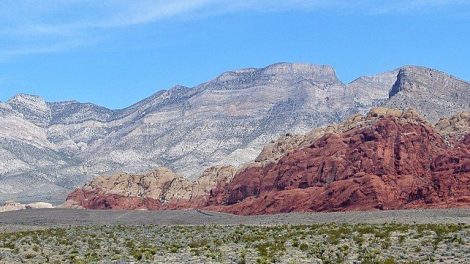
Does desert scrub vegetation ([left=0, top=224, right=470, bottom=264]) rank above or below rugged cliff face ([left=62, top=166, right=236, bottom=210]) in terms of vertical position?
below

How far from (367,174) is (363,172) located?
15.2 feet

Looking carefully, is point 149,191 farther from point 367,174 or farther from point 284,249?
point 284,249

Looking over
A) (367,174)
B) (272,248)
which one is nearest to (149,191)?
(367,174)

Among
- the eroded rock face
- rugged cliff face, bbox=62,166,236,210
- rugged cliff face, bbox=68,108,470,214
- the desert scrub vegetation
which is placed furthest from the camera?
rugged cliff face, bbox=62,166,236,210

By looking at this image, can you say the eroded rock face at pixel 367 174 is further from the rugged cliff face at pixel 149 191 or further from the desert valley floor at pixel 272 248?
the desert valley floor at pixel 272 248

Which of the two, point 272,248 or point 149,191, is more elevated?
point 149,191

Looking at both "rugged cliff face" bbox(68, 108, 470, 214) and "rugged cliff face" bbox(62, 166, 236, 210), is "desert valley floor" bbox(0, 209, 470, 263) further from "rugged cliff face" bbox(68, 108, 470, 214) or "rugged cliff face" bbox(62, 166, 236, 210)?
"rugged cliff face" bbox(62, 166, 236, 210)

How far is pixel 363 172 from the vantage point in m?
125

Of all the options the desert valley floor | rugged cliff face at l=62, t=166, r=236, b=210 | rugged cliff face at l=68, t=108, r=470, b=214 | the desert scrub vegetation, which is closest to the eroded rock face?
rugged cliff face at l=68, t=108, r=470, b=214

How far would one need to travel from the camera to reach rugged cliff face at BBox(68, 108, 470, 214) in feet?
368

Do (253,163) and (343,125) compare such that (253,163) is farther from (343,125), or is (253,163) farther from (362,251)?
(362,251)

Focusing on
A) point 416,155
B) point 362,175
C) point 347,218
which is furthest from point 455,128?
point 347,218

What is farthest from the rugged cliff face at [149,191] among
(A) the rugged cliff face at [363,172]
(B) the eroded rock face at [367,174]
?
(B) the eroded rock face at [367,174]

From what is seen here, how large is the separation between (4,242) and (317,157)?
294 feet
